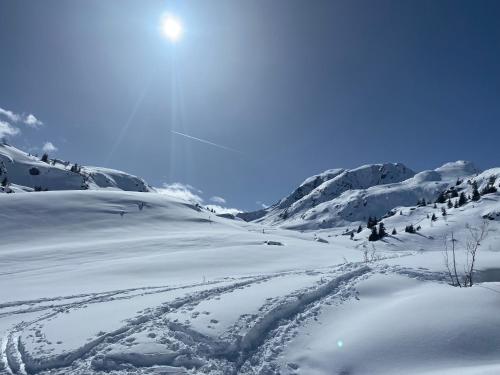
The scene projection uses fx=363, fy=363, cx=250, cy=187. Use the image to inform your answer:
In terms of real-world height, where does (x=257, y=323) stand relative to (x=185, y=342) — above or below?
above

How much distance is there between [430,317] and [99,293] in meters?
14.2

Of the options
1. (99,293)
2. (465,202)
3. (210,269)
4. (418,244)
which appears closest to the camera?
(99,293)

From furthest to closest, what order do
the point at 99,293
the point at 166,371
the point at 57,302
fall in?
the point at 99,293, the point at 57,302, the point at 166,371

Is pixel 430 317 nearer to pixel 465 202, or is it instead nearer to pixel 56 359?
pixel 56 359

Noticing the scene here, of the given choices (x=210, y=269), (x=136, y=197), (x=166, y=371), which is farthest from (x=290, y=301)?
(x=136, y=197)

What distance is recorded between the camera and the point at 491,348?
8.84 metres

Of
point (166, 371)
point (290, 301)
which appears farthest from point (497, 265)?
point (166, 371)

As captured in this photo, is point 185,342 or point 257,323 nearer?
point 185,342

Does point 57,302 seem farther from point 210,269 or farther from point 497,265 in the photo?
point 497,265

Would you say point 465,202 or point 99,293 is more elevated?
point 465,202

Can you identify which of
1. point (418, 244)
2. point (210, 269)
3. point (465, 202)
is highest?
point (465, 202)

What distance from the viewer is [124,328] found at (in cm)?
1087

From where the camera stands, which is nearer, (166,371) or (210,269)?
(166,371)

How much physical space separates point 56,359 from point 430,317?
10119 mm
